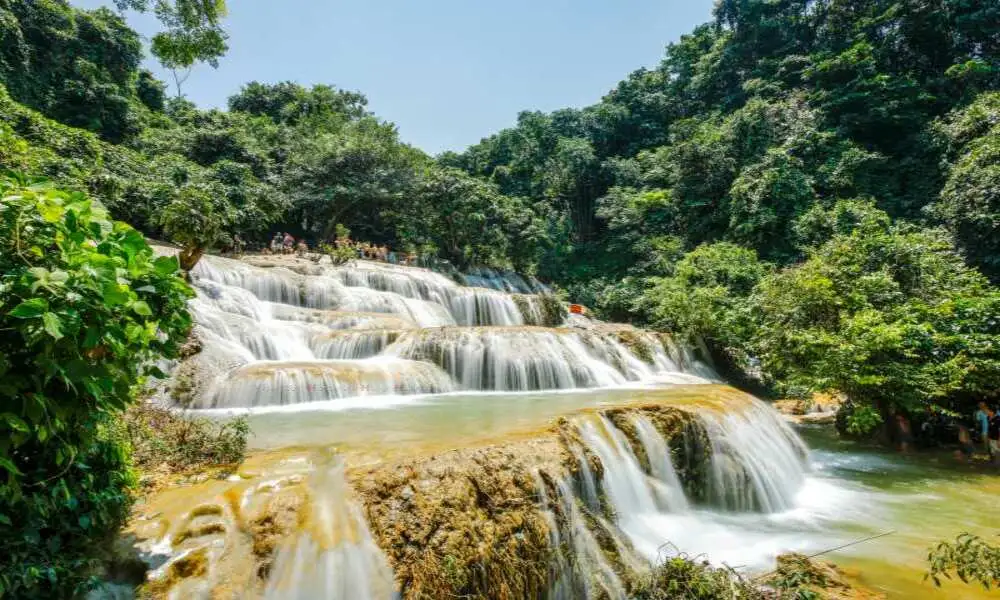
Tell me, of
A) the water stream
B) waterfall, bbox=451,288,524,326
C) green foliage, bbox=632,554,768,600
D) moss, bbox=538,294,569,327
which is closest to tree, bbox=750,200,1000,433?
the water stream

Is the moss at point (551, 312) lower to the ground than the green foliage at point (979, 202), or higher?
lower

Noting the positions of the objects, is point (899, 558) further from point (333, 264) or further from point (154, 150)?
point (154, 150)

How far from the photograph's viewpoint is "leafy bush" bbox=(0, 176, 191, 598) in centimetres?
185

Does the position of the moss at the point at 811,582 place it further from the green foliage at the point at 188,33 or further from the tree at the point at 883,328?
the green foliage at the point at 188,33

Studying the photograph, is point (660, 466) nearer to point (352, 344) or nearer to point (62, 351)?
point (62, 351)

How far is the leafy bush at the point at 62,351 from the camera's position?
1.85 metres

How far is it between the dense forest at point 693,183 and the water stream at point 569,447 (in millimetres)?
1570

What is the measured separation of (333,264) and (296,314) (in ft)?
27.1

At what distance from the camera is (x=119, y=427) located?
12.3 ft

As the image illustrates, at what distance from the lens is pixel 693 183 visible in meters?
31.4

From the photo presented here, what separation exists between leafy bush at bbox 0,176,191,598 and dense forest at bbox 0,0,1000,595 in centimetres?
3

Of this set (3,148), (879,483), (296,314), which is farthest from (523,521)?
(3,148)

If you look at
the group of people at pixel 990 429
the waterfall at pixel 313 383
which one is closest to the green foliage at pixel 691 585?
the waterfall at pixel 313 383

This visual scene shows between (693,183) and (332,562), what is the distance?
33419mm
